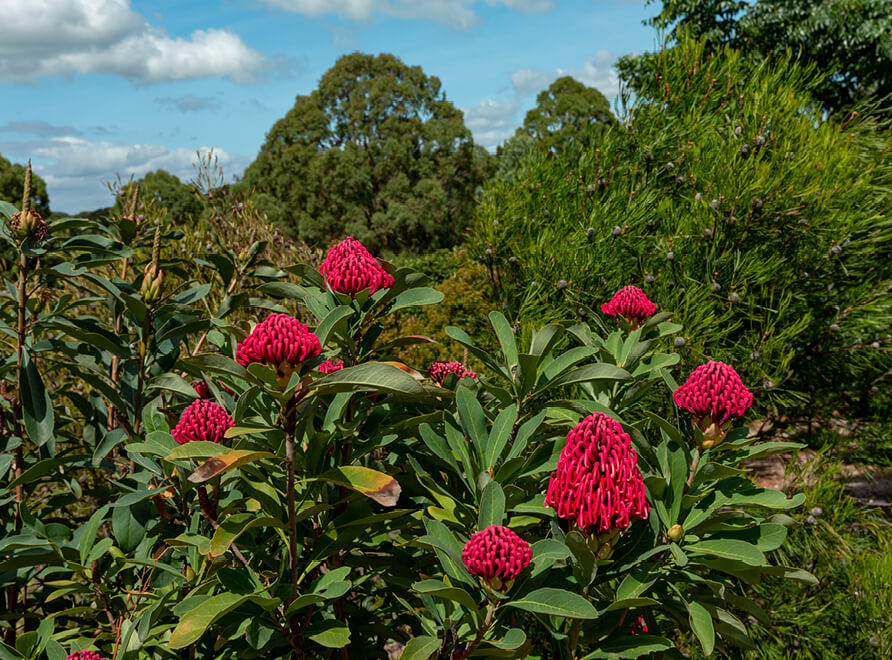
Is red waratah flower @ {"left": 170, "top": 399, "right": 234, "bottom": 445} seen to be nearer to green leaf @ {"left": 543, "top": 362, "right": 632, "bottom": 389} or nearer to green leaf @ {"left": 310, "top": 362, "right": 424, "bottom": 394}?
green leaf @ {"left": 310, "top": 362, "right": 424, "bottom": 394}

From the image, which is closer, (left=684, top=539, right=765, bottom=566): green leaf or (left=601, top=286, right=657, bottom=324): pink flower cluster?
(left=684, top=539, right=765, bottom=566): green leaf

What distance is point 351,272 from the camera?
1.56m

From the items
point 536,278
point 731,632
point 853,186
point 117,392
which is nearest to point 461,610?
point 731,632

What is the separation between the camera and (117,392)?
1947 mm

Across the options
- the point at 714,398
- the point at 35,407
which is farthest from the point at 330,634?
the point at 35,407

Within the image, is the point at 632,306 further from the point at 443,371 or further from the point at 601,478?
the point at 601,478

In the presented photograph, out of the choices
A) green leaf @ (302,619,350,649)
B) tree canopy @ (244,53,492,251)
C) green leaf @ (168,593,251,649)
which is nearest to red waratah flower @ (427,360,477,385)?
green leaf @ (302,619,350,649)

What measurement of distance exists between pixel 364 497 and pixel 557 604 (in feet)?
1.98

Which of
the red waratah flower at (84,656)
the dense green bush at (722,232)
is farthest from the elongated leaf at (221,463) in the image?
the dense green bush at (722,232)

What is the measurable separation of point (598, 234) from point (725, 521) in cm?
184

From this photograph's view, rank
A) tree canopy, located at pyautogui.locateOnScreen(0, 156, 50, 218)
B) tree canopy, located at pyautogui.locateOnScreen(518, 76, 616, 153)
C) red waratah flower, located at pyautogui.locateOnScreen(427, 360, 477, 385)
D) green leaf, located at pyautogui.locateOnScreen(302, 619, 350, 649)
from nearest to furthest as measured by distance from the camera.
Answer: green leaf, located at pyautogui.locateOnScreen(302, 619, 350, 649) → red waratah flower, located at pyautogui.locateOnScreen(427, 360, 477, 385) → tree canopy, located at pyautogui.locateOnScreen(0, 156, 50, 218) → tree canopy, located at pyautogui.locateOnScreen(518, 76, 616, 153)

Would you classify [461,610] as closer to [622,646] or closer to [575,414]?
[622,646]

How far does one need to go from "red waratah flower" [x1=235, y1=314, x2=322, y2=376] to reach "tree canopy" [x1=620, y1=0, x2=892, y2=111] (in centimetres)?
922

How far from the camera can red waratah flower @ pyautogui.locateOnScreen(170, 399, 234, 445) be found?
1.43 m
